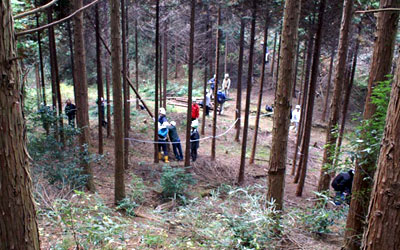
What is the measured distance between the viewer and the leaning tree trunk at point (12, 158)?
5.76 ft

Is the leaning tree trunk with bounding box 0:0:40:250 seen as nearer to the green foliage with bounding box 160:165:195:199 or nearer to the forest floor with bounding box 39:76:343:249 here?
the forest floor with bounding box 39:76:343:249

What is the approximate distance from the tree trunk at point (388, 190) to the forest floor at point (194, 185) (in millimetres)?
1718

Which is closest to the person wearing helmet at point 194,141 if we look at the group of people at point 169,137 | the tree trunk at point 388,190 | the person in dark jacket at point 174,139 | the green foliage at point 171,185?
the group of people at point 169,137

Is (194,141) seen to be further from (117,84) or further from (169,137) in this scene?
(117,84)

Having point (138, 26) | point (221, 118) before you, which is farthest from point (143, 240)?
point (221, 118)

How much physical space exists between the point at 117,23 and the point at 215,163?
7.35 m

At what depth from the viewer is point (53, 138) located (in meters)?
8.31

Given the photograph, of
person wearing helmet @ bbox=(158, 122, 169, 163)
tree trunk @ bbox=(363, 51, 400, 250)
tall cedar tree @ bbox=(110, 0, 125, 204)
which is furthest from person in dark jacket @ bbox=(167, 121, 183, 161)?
tree trunk @ bbox=(363, 51, 400, 250)

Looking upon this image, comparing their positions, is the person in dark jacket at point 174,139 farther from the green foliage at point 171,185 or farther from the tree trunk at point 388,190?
the tree trunk at point 388,190

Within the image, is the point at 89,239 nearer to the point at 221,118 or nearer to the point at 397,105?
the point at 397,105

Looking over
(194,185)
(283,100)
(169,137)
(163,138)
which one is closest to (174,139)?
(169,137)

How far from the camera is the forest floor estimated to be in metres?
4.88

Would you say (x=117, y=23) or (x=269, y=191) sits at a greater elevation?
(x=117, y=23)

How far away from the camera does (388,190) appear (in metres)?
2.33
